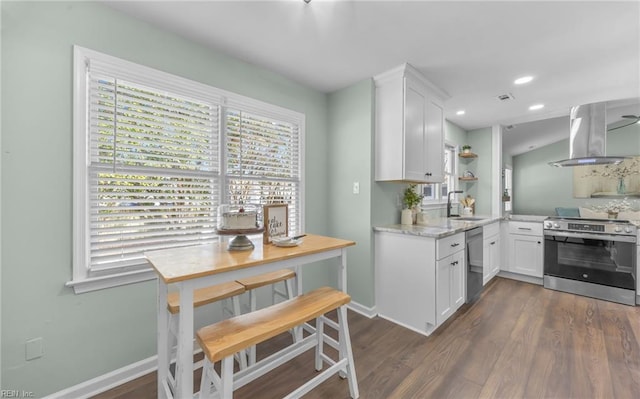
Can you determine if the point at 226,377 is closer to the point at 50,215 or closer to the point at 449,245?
→ the point at 50,215

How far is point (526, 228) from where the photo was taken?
359 centimetres

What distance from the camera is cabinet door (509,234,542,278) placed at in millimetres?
3475

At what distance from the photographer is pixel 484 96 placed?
9.82ft

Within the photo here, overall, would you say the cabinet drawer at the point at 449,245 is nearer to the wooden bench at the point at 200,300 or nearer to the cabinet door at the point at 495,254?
the cabinet door at the point at 495,254

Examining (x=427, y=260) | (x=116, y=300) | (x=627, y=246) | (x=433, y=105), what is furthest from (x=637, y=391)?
(x=116, y=300)

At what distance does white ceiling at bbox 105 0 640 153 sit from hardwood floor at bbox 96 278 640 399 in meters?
2.43

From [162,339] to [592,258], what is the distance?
4.53 metres

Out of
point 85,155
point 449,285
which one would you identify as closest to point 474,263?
point 449,285

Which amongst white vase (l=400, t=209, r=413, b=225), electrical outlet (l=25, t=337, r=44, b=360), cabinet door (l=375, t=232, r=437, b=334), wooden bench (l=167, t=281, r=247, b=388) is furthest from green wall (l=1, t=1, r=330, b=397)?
white vase (l=400, t=209, r=413, b=225)

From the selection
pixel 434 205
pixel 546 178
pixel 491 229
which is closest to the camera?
pixel 491 229

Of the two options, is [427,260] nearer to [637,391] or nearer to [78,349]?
[637,391]

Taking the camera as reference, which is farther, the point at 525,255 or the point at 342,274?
the point at 525,255

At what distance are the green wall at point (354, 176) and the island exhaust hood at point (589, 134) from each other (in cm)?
284

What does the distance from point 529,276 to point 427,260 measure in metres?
2.49
